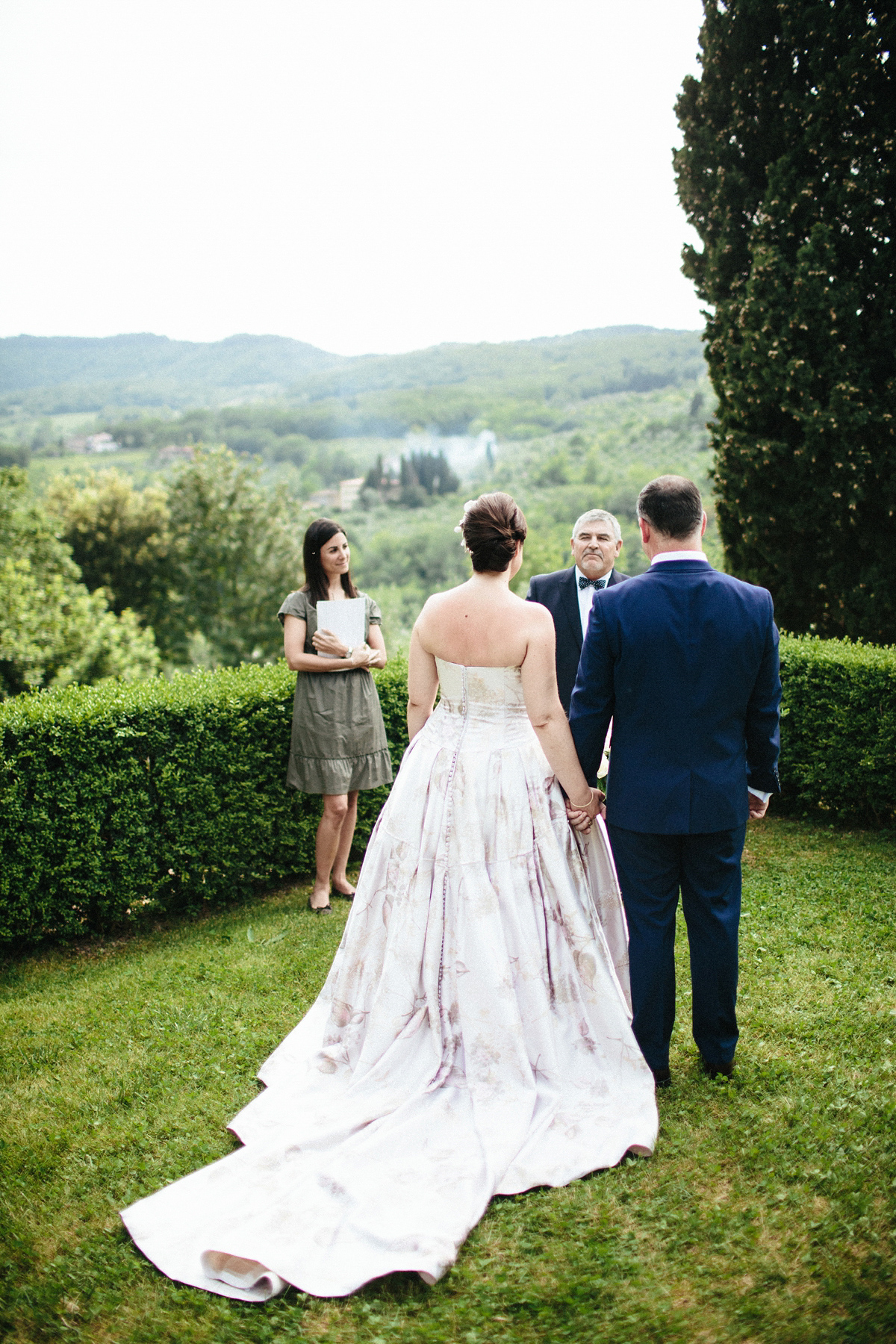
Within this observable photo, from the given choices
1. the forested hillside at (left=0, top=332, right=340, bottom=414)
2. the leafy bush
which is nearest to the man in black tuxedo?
the leafy bush

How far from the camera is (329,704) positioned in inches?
201

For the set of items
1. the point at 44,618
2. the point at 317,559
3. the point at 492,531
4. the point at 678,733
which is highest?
the point at 492,531

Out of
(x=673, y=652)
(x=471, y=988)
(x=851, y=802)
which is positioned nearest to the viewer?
(x=673, y=652)

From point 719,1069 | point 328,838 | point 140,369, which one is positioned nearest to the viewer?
point 719,1069

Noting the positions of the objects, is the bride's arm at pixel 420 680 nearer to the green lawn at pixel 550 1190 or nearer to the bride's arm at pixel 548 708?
the bride's arm at pixel 548 708

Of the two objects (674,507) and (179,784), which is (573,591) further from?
(179,784)

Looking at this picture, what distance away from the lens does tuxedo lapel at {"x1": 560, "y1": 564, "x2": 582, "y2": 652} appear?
4949 millimetres

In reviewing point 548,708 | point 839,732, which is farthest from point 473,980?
point 839,732

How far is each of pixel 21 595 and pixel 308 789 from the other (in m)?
16.5

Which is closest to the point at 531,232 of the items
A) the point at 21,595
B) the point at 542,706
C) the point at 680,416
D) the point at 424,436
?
the point at 424,436

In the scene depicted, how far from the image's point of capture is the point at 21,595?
19.0 metres

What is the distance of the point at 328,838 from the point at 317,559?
1665mm

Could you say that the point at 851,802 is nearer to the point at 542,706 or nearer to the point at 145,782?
Result: the point at 542,706

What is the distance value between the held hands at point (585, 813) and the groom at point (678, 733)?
153mm
